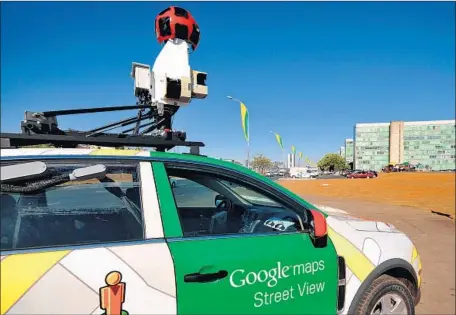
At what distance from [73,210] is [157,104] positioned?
6.31ft

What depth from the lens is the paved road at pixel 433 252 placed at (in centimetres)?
358

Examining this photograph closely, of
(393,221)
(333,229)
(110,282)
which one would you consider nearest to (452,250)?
(393,221)

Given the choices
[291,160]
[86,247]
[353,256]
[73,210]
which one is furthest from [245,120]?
[291,160]

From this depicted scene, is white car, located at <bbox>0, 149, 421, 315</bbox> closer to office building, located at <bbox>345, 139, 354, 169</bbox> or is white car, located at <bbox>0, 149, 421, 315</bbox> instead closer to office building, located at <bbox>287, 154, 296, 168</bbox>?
office building, located at <bbox>287, 154, 296, 168</bbox>

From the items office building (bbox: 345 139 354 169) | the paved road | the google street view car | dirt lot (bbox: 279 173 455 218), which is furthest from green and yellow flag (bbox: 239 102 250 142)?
office building (bbox: 345 139 354 169)

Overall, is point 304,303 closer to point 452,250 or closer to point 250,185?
point 250,185

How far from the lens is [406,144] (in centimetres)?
11238

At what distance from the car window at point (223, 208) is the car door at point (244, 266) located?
1.0 inches

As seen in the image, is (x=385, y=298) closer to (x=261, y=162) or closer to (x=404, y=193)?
(x=404, y=193)

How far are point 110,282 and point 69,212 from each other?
0.52 m

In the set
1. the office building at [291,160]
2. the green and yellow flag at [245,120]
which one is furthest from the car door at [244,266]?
the office building at [291,160]

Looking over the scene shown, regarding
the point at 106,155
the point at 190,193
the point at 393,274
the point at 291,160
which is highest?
the point at 291,160

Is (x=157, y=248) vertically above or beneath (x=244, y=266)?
above

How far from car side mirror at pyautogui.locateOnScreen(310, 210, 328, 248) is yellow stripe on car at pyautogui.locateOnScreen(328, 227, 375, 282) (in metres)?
0.15
